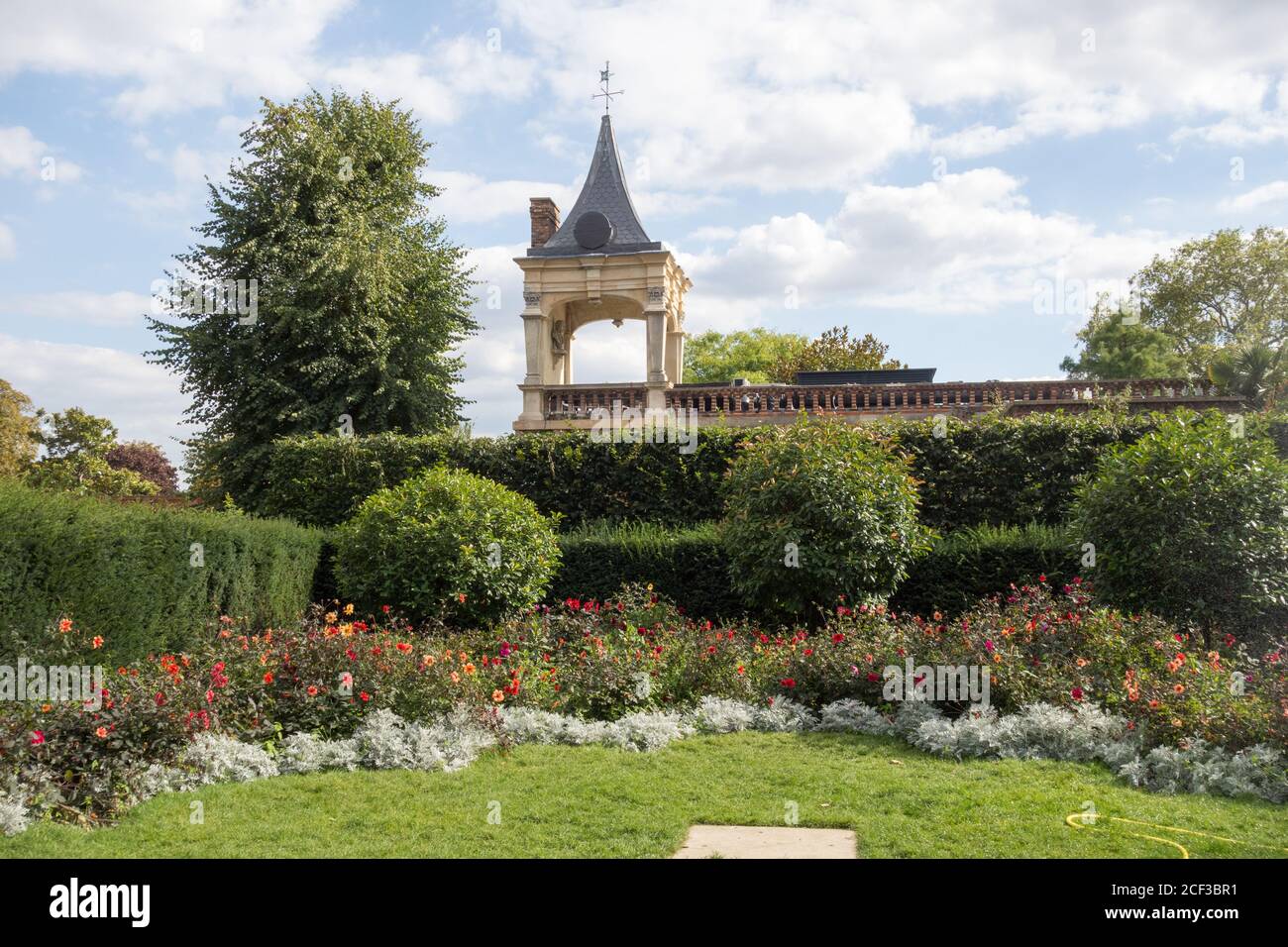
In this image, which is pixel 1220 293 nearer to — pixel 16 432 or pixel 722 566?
pixel 722 566

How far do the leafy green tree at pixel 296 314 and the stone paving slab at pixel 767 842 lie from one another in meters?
18.2

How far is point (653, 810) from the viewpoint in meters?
6.04

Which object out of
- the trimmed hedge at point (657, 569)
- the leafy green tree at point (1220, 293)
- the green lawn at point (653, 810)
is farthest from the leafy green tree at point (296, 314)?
the leafy green tree at point (1220, 293)

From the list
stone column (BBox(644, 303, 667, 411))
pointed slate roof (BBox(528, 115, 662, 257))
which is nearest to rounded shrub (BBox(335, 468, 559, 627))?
stone column (BBox(644, 303, 667, 411))

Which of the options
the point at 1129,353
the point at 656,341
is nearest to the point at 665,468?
the point at 656,341

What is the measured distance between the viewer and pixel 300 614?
13398 mm

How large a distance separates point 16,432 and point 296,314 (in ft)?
75.4

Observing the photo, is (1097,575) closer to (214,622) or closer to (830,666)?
(830,666)

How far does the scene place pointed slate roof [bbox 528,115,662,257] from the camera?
25.3m

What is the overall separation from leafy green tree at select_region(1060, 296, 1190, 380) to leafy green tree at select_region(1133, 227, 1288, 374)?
7.74 ft

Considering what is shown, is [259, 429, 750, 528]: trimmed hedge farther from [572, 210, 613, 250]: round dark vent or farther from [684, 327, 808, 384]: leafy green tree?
[684, 327, 808, 384]: leafy green tree
